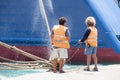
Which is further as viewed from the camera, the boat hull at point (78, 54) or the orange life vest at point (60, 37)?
the boat hull at point (78, 54)

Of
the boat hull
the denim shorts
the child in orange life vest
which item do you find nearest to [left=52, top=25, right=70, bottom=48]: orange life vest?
the child in orange life vest

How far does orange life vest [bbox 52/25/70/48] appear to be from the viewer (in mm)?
9266

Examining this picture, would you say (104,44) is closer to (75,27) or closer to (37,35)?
(75,27)

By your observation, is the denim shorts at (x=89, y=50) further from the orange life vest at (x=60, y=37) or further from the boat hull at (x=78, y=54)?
the boat hull at (x=78, y=54)

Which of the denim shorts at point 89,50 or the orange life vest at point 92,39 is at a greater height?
the orange life vest at point 92,39

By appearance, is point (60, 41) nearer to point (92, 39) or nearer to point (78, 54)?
point (92, 39)

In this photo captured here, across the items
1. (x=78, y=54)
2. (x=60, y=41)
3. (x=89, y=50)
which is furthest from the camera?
(x=78, y=54)

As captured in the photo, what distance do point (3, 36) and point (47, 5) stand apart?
194 cm

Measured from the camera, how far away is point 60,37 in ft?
30.6

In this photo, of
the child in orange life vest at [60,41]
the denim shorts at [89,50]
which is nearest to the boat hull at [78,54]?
the denim shorts at [89,50]

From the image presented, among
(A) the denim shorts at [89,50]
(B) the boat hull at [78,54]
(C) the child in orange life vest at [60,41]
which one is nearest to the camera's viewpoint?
(C) the child in orange life vest at [60,41]

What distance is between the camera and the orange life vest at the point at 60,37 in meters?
9.27

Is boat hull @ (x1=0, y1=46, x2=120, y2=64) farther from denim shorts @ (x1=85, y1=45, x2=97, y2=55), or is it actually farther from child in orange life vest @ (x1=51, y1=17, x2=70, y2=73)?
child in orange life vest @ (x1=51, y1=17, x2=70, y2=73)

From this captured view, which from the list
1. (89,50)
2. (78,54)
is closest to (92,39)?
(89,50)
